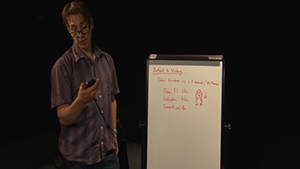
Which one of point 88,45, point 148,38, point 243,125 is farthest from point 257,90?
point 88,45

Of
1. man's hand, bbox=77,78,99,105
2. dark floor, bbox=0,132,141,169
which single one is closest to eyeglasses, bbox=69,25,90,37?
man's hand, bbox=77,78,99,105

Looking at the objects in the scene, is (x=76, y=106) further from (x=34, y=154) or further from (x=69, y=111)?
(x=34, y=154)

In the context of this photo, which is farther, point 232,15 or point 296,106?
point 296,106

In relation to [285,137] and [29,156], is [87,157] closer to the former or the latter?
[29,156]

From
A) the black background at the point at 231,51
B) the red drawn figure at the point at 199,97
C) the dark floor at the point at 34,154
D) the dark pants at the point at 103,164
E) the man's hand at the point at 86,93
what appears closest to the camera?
the man's hand at the point at 86,93

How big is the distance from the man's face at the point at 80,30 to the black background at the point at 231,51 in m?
0.49

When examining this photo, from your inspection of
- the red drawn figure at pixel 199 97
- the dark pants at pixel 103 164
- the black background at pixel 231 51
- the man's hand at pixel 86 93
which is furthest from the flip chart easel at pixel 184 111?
the black background at pixel 231 51

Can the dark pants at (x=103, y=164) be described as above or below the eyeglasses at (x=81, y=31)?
below

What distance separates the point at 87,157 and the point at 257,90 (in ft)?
6.07

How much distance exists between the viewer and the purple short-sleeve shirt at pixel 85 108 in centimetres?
134

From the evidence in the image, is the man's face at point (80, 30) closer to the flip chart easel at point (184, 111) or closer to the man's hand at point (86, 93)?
the man's hand at point (86, 93)

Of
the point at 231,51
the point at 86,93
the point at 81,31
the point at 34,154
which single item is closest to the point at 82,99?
the point at 86,93

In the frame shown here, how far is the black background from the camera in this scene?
1866 millimetres

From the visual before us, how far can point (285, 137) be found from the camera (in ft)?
8.46
